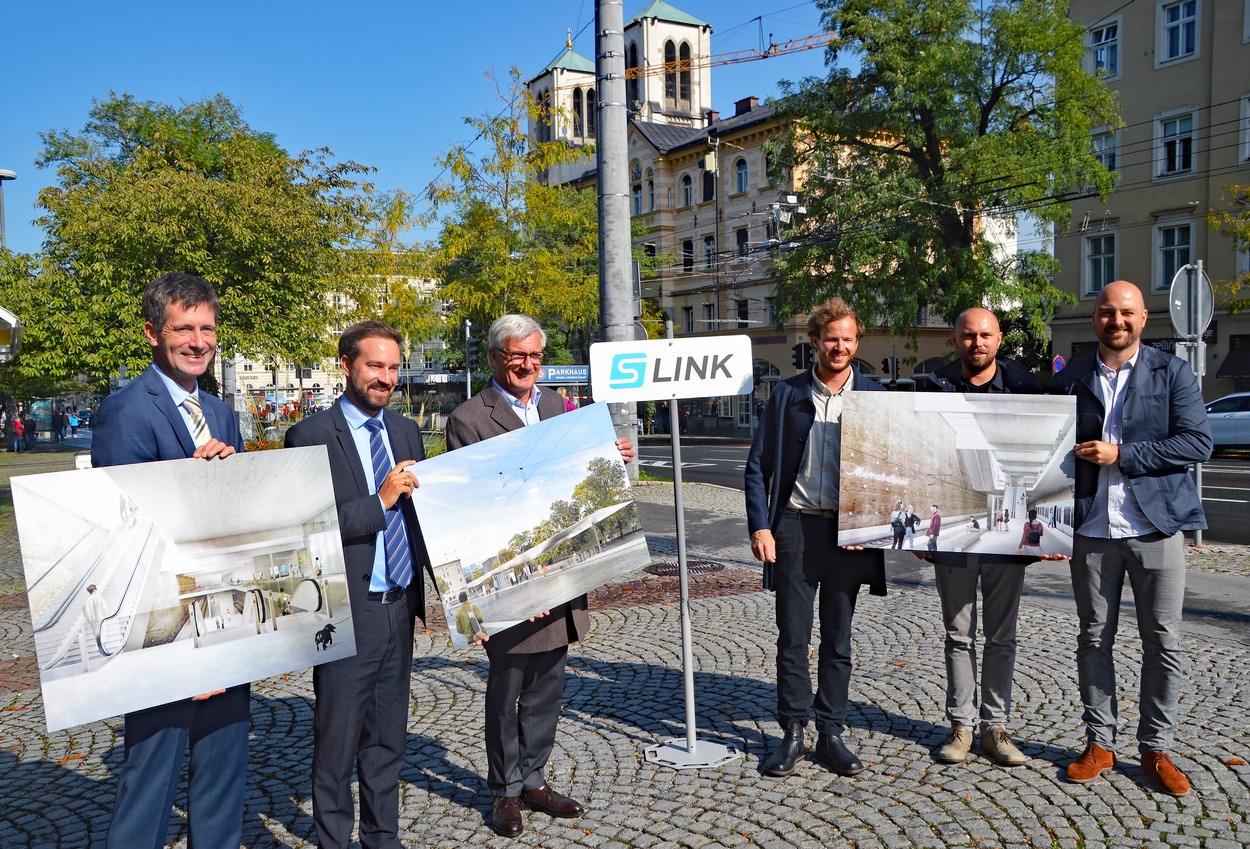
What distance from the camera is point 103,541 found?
2748 mm

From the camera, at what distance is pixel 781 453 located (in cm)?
450

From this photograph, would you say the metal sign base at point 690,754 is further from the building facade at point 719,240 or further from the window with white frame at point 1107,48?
the building facade at point 719,240

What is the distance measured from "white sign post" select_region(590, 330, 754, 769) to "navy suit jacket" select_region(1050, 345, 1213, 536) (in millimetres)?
1552

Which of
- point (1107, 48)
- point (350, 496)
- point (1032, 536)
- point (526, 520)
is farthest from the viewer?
point (1107, 48)

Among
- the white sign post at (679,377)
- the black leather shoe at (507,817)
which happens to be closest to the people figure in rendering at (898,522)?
the white sign post at (679,377)

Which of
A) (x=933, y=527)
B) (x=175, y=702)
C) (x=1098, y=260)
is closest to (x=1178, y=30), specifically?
(x=1098, y=260)

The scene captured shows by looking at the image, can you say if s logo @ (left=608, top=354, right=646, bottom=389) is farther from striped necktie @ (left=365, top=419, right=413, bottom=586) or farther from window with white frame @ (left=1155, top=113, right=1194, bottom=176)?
window with white frame @ (left=1155, top=113, right=1194, bottom=176)

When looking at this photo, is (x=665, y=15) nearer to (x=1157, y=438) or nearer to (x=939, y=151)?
(x=939, y=151)

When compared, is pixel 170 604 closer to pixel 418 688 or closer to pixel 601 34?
pixel 418 688

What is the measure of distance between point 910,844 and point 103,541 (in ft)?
9.97

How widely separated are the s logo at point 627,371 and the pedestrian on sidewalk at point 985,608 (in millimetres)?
1465

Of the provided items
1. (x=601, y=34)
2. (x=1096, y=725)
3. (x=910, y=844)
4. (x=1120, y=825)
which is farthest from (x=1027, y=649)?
(x=601, y=34)

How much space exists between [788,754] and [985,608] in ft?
3.89

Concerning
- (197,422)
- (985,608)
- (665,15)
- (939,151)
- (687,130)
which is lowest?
(985,608)
